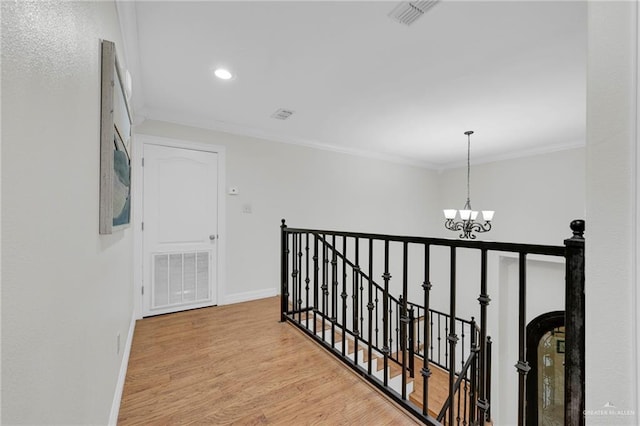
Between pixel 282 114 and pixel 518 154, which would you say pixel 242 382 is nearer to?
pixel 282 114

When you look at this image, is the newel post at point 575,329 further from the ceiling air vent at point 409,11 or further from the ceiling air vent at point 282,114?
the ceiling air vent at point 282,114

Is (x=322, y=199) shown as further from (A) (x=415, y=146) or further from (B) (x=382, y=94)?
(B) (x=382, y=94)

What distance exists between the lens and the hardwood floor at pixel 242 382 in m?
1.61

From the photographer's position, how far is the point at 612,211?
2.22 ft

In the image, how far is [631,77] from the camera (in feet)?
A: 2.09

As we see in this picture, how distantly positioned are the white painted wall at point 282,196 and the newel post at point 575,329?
3.45m

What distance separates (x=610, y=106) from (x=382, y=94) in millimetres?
2417

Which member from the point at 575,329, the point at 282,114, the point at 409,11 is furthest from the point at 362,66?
the point at 575,329

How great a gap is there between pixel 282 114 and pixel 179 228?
1857 mm

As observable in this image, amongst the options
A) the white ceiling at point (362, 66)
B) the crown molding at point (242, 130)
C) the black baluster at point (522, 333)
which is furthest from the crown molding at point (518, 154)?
the black baluster at point (522, 333)

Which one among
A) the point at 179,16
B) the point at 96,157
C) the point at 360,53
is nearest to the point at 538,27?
the point at 360,53

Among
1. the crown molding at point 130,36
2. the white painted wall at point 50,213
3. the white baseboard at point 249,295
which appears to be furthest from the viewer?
the white baseboard at point 249,295

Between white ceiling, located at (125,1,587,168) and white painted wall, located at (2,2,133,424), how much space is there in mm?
992

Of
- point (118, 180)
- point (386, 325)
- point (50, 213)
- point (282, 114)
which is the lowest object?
point (386, 325)
